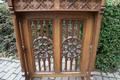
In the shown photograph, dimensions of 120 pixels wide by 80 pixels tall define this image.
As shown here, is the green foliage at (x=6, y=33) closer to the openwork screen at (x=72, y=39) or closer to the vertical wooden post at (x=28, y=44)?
the vertical wooden post at (x=28, y=44)

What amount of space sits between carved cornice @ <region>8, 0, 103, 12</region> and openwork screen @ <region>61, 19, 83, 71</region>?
0.27 m

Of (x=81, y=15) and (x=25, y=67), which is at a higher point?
(x=81, y=15)

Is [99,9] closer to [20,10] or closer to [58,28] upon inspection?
[58,28]


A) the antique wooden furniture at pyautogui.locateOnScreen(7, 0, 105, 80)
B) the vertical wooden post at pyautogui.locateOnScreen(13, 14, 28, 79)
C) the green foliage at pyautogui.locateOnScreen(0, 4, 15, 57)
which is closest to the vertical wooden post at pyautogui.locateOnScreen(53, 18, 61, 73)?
the antique wooden furniture at pyautogui.locateOnScreen(7, 0, 105, 80)

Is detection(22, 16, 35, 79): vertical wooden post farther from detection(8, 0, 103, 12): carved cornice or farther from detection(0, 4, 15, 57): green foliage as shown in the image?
detection(0, 4, 15, 57): green foliage

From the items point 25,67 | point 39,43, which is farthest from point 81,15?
point 25,67

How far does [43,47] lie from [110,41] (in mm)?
1118

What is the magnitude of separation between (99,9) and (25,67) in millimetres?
1302

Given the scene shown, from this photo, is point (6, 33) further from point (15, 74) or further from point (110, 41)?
point (110, 41)

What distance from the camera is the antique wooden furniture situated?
71.4 inches

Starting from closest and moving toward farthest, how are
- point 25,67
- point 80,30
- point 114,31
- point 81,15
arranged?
point 81,15 < point 80,30 < point 25,67 < point 114,31

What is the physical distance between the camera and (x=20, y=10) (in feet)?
6.00

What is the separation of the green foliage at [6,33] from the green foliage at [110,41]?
1830 millimetres

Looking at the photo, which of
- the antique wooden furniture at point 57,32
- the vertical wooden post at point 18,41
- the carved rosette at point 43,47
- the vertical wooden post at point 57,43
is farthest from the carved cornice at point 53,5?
the carved rosette at point 43,47
